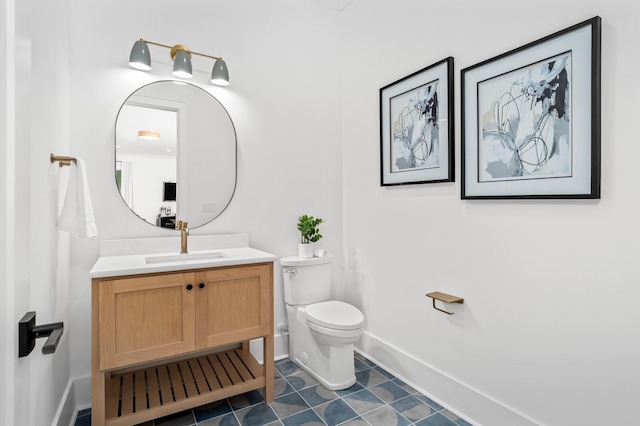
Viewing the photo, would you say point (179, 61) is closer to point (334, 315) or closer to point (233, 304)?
point (233, 304)

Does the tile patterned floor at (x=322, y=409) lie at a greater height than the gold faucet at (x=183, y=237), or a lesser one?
lesser

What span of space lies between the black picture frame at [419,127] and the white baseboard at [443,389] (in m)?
1.15

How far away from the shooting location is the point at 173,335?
180 centimetres

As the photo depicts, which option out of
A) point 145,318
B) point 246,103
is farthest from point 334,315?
point 246,103

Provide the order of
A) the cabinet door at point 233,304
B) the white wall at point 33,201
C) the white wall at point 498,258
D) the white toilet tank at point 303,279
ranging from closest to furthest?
the white wall at point 33,201 → the white wall at point 498,258 → the cabinet door at point 233,304 → the white toilet tank at point 303,279

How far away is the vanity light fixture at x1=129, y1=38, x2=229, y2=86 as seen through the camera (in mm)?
2059

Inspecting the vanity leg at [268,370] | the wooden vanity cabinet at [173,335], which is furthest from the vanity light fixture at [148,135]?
the vanity leg at [268,370]

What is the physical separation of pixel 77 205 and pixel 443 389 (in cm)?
214

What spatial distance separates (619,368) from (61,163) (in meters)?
2.48

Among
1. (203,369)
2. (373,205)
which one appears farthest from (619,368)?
(203,369)

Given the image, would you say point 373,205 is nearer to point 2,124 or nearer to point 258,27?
point 258,27

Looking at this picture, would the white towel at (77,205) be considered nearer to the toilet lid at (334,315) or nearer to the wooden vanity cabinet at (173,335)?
the wooden vanity cabinet at (173,335)

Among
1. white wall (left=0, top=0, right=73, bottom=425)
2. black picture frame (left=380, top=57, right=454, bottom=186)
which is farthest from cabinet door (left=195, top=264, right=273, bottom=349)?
black picture frame (left=380, top=57, right=454, bottom=186)

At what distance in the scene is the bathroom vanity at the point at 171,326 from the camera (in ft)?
5.46
